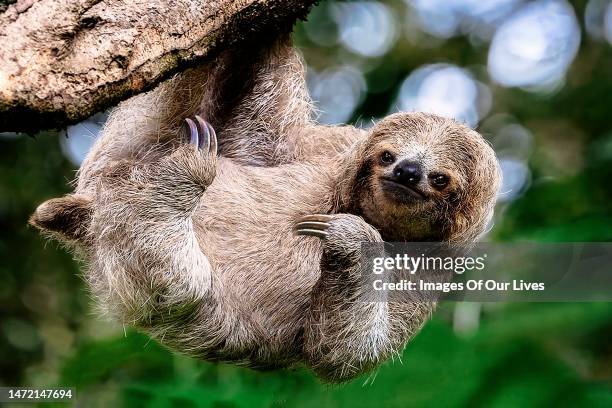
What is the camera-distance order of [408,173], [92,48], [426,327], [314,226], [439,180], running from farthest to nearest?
1. [426,327]
2. [439,180]
3. [408,173]
4. [314,226]
5. [92,48]

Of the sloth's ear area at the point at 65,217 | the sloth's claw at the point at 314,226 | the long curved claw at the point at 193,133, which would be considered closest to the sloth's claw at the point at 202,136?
the long curved claw at the point at 193,133

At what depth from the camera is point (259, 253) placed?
5094mm

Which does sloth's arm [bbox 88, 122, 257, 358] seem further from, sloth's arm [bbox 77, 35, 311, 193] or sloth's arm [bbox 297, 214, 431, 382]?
sloth's arm [bbox 297, 214, 431, 382]

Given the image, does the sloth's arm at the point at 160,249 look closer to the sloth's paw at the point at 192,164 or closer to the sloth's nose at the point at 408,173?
the sloth's paw at the point at 192,164

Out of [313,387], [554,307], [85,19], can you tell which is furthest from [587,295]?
[85,19]

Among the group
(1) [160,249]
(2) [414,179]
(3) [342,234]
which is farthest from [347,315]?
(1) [160,249]

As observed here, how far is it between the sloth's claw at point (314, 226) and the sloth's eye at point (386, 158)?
2.04 feet

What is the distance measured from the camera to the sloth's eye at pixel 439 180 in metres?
4.81

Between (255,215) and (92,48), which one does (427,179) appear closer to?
(255,215)

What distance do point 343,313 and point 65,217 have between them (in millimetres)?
2072

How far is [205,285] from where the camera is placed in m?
4.86

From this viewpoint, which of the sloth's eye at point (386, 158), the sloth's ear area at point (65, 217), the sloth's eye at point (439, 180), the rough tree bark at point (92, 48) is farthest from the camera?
the sloth's ear area at point (65, 217)

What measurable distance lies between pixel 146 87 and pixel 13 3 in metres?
0.69

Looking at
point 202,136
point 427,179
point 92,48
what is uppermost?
point 202,136
